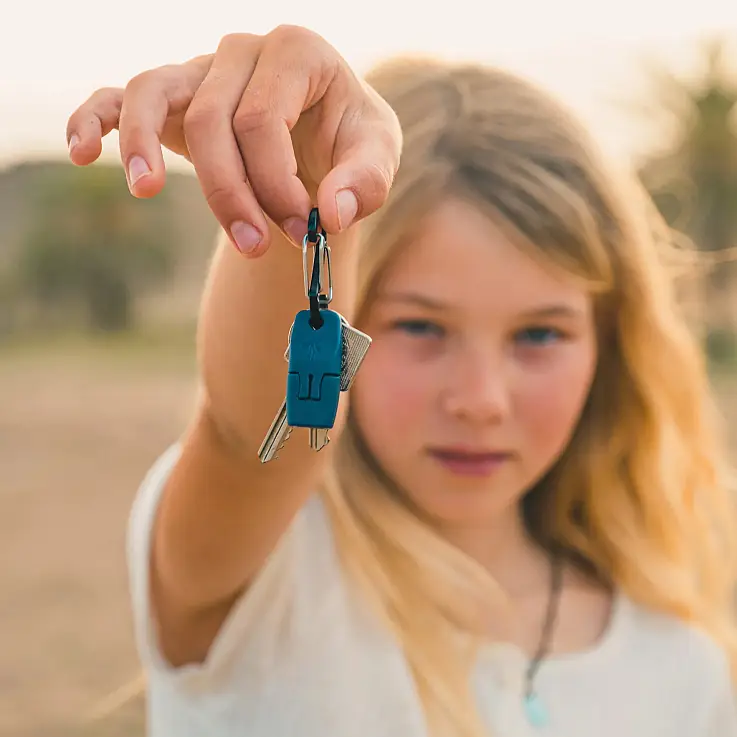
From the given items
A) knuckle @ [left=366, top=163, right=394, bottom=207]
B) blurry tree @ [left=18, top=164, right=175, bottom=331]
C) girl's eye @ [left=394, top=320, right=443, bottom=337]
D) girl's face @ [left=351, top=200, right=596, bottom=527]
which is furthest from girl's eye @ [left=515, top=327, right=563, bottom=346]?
blurry tree @ [left=18, top=164, right=175, bottom=331]

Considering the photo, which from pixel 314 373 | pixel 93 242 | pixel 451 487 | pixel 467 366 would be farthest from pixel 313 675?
pixel 93 242

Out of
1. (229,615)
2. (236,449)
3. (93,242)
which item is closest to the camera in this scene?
(236,449)

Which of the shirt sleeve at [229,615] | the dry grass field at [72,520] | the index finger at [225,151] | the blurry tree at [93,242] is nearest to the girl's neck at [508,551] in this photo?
the shirt sleeve at [229,615]

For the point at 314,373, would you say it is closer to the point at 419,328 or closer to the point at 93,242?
the point at 419,328

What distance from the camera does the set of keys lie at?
27.5 inches

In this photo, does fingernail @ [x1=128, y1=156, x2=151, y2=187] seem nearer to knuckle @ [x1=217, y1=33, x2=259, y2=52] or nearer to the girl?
knuckle @ [x1=217, y1=33, x2=259, y2=52]

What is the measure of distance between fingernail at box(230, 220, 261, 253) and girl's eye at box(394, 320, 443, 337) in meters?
0.68

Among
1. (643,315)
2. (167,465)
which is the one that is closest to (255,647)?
(167,465)

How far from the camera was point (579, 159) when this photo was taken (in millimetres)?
1500

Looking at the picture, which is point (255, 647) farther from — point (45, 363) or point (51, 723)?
point (45, 363)

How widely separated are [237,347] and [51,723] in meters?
2.33

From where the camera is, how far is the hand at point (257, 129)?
2.26 feet

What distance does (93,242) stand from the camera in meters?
8.60

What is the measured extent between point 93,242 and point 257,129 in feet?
27.1
